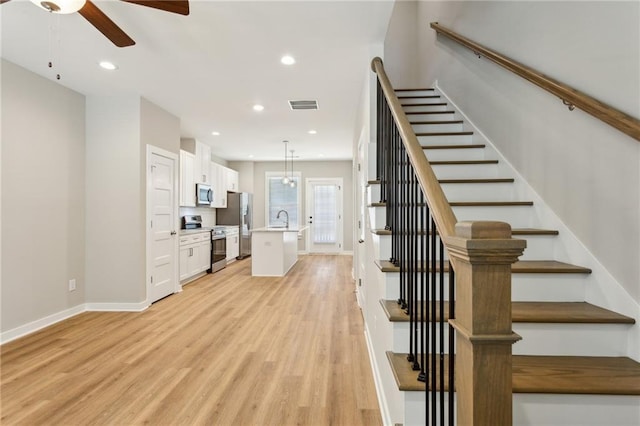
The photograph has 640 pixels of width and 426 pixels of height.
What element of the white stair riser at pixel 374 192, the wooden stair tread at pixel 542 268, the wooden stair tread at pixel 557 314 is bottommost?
the wooden stair tread at pixel 557 314

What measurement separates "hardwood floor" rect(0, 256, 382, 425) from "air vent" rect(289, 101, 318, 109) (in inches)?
108

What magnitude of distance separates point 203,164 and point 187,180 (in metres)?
0.84

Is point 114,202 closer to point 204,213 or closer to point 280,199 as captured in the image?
point 204,213

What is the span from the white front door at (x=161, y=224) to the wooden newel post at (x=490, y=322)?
169 inches

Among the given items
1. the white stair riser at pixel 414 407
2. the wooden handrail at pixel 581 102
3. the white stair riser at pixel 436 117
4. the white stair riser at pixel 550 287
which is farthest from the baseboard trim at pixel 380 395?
the white stair riser at pixel 436 117

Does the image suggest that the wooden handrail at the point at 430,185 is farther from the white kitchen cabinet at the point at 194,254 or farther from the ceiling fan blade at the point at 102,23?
the white kitchen cabinet at the point at 194,254

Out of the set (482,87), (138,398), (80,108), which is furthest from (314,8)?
(80,108)

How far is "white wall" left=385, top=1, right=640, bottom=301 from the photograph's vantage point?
150cm

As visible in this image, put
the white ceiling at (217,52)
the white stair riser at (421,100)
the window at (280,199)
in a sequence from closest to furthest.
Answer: the white ceiling at (217,52) → the white stair riser at (421,100) → the window at (280,199)

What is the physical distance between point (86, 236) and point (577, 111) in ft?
16.4

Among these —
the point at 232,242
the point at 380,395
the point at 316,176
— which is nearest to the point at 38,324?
the point at 380,395

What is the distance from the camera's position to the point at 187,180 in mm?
6148

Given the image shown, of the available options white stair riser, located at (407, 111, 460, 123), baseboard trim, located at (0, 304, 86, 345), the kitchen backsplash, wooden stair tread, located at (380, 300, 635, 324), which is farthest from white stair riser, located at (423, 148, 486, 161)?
the kitchen backsplash

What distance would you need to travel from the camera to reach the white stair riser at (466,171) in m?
2.70
